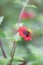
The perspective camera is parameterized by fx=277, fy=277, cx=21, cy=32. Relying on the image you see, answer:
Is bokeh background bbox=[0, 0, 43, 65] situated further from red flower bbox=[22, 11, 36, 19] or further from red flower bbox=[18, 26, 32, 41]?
red flower bbox=[18, 26, 32, 41]

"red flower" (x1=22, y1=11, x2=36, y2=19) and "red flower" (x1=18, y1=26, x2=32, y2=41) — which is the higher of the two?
"red flower" (x1=22, y1=11, x2=36, y2=19)

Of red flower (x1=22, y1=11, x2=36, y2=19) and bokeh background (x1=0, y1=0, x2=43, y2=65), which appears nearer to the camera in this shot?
bokeh background (x1=0, y1=0, x2=43, y2=65)

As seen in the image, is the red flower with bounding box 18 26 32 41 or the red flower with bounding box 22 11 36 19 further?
the red flower with bounding box 22 11 36 19

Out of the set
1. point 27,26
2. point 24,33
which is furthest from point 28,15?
point 24,33

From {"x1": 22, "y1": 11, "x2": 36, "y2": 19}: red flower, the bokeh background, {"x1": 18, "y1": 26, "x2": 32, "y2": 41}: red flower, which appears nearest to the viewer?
{"x1": 18, "y1": 26, "x2": 32, "y2": 41}: red flower

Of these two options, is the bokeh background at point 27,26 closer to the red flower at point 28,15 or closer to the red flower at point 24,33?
the red flower at point 28,15

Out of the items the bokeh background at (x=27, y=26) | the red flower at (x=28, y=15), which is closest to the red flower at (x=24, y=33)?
the bokeh background at (x=27, y=26)

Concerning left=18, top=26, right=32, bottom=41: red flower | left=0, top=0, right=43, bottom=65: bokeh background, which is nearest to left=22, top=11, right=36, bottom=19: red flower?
left=0, top=0, right=43, bottom=65: bokeh background

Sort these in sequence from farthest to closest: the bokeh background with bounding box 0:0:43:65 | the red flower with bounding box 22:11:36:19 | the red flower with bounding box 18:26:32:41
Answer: the red flower with bounding box 22:11:36:19, the bokeh background with bounding box 0:0:43:65, the red flower with bounding box 18:26:32:41

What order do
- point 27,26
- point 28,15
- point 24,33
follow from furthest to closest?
1. point 28,15
2. point 27,26
3. point 24,33

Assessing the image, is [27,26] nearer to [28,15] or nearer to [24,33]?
[28,15]

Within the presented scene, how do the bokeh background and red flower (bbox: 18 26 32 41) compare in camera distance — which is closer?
red flower (bbox: 18 26 32 41)

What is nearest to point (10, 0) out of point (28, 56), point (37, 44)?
point (37, 44)
